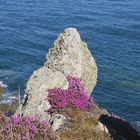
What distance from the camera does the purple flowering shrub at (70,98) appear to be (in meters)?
19.7

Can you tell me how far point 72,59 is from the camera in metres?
24.1

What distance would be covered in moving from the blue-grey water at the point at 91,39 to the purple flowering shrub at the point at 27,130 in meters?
26.4

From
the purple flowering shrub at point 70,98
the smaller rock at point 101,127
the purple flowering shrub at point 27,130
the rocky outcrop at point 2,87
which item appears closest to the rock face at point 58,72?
the purple flowering shrub at point 70,98

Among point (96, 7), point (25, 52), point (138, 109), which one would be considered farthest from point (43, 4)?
point (138, 109)

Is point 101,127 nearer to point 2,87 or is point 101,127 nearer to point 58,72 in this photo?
point 58,72

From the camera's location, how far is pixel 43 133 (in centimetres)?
1327

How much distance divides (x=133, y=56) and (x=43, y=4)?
1289 inches

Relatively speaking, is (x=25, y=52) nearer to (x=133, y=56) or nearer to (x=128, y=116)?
(x=133, y=56)

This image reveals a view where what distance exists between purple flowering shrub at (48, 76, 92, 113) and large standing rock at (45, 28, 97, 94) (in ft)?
5.84

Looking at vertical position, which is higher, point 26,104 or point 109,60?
point 26,104

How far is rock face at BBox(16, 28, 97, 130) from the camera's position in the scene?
66.4ft

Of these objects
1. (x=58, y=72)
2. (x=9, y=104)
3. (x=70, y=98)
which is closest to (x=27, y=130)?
(x=70, y=98)

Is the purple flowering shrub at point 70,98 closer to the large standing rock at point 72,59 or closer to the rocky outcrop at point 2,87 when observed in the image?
the large standing rock at point 72,59

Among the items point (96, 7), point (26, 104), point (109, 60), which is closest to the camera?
point (26, 104)
